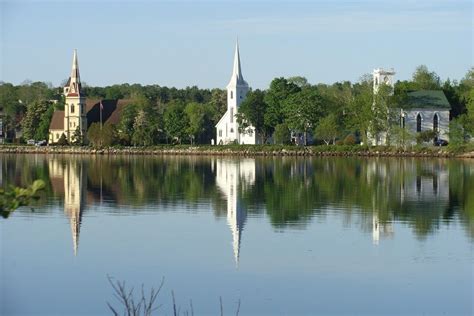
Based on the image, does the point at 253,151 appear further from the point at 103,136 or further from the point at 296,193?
the point at 296,193

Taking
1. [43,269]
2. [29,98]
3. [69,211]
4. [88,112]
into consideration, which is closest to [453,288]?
[43,269]

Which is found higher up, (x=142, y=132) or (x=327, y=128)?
(x=327, y=128)

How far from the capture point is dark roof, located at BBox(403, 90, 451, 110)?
323 feet

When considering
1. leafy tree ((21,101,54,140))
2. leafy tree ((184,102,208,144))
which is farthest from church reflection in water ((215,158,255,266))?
leafy tree ((21,101,54,140))

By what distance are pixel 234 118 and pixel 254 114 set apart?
18.9 feet

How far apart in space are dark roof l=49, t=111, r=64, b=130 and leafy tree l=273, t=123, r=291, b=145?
96.5ft

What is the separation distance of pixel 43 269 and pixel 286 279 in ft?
17.8

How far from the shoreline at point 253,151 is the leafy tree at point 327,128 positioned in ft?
5.88

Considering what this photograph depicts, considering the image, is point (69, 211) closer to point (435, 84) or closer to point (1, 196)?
point (1, 196)

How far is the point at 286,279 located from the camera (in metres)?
20.8

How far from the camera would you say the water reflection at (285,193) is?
32000 mm

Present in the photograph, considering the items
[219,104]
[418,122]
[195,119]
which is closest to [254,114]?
[195,119]

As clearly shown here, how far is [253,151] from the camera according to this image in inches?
3866

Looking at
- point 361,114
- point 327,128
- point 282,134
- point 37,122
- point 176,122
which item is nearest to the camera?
point 361,114
